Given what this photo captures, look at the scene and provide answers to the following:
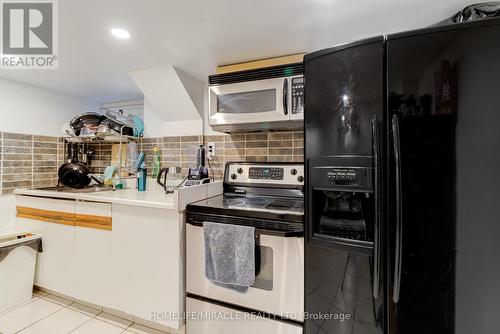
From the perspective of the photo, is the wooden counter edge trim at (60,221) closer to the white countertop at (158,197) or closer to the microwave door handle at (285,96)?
the white countertop at (158,197)

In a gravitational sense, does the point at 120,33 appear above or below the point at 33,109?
above

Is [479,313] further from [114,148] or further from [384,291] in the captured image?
[114,148]

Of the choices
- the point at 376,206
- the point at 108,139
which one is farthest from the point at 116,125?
the point at 376,206

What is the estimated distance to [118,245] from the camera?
4.98 ft

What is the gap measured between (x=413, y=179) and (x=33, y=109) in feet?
10.6

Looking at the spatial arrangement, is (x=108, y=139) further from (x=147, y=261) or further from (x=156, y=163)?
(x=147, y=261)

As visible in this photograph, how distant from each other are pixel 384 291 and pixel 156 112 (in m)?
2.22

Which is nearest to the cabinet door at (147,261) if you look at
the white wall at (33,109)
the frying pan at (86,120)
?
the frying pan at (86,120)

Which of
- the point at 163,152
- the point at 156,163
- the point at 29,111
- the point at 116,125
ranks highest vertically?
the point at 29,111

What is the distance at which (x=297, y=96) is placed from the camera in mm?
1429

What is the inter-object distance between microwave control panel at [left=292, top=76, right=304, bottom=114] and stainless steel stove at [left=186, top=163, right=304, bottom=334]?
604mm

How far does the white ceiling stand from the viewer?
110 centimetres

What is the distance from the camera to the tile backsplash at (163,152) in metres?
1.82

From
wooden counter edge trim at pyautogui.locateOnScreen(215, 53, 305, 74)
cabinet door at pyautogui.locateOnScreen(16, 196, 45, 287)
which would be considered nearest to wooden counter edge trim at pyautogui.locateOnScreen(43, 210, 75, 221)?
cabinet door at pyautogui.locateOnScreen(16, 196, 45, 287)
